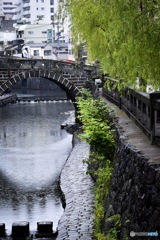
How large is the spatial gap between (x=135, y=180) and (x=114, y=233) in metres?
1.45

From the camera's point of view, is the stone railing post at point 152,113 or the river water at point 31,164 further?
the river water at point 31,164

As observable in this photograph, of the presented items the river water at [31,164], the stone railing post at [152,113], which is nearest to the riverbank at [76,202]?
the river water at [31,164]

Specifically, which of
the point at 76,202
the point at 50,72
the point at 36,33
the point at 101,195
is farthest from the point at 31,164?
the point at 36,33

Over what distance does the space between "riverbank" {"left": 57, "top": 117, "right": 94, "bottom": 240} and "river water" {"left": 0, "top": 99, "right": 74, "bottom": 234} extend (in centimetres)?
91

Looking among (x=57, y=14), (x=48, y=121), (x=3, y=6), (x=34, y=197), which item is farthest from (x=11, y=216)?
(x=3, y=6)

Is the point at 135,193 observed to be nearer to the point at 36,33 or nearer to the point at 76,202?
the point at 76,202

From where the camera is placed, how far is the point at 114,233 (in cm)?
1181

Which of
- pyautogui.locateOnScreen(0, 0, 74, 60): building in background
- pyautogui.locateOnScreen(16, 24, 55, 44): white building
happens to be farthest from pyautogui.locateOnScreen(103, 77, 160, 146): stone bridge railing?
pyautogui.locateOnScreen(16, 24, 55, 44): white building

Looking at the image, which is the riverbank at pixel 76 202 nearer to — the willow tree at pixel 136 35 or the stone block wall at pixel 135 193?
the stone block wall at pixel 135 193

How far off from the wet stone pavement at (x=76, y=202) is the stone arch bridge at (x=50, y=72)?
50.1 ft

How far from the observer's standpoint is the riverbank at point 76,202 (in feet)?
54.6

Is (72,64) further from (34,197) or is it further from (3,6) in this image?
(3,6)

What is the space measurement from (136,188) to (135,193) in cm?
10

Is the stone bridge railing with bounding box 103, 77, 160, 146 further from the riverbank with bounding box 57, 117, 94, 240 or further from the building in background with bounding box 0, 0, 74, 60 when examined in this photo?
the building in background with bounding box 0, 0, 74, 60
